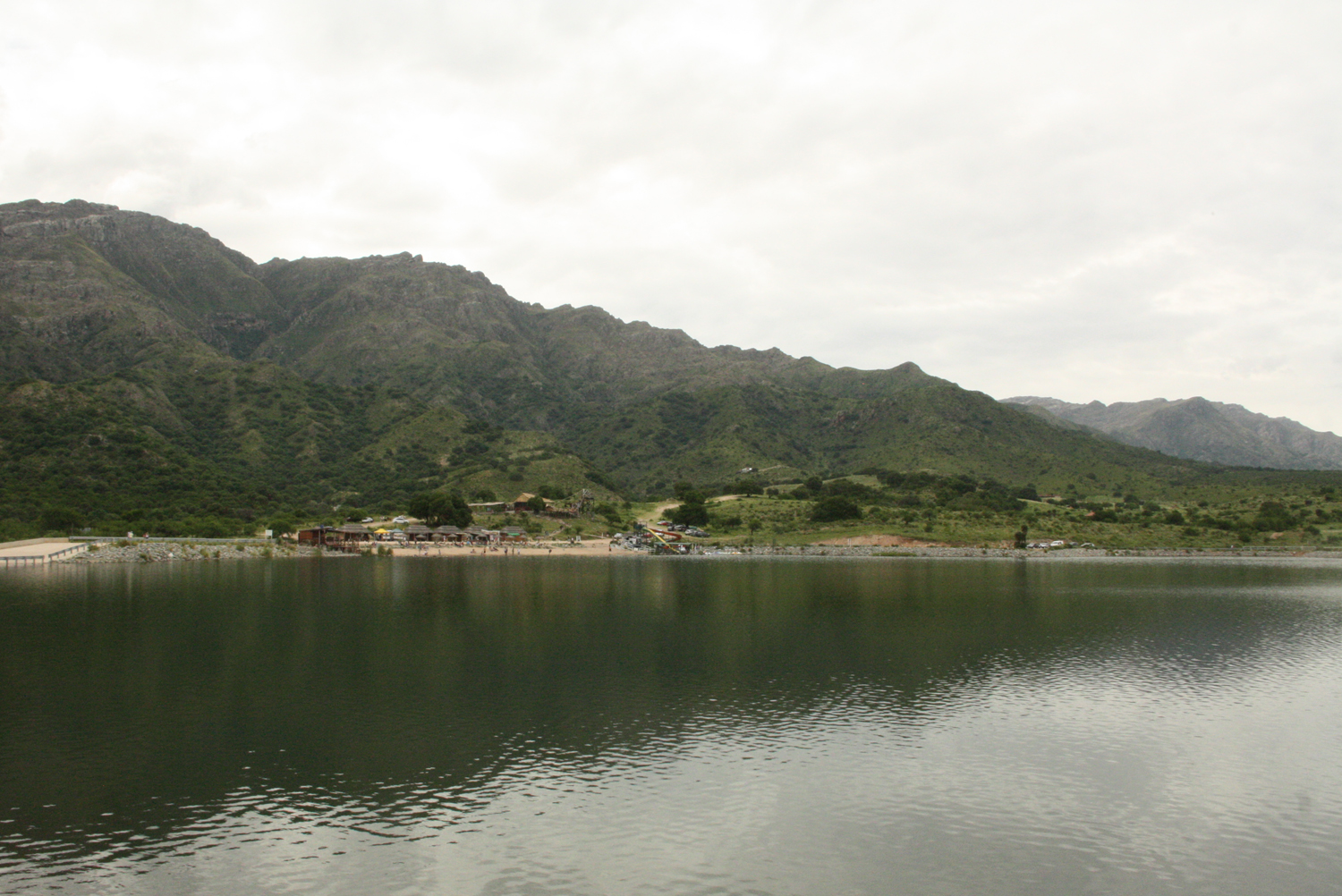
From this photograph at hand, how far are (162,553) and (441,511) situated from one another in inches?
1758

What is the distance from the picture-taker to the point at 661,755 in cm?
2281

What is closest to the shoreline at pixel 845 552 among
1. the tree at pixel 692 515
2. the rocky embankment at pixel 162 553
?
the rocky embankment at pixel 162 553

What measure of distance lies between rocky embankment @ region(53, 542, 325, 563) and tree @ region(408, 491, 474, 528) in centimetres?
2969

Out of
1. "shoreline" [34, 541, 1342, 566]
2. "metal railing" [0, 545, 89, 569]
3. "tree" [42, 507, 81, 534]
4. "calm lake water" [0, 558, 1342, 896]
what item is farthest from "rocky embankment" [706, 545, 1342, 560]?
"tree" [42, 507, 81, 534]

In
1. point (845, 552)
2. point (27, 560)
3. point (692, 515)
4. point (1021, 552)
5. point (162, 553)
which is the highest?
point (692, 515)

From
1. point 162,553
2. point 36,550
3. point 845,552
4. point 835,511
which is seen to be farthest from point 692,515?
point 36,550

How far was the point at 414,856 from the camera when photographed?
1597 cm

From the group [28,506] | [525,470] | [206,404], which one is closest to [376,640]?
[28,506]

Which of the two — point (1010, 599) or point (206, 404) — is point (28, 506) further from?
point (1010, 599)

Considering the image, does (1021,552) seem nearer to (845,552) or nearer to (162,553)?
(845,552)

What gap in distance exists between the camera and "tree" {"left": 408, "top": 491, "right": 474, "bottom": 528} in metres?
137

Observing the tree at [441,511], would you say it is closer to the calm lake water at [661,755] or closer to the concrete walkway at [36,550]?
the concrete walkway at [36,550]

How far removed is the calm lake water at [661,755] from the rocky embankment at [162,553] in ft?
167

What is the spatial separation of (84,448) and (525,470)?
78355 millimetres
